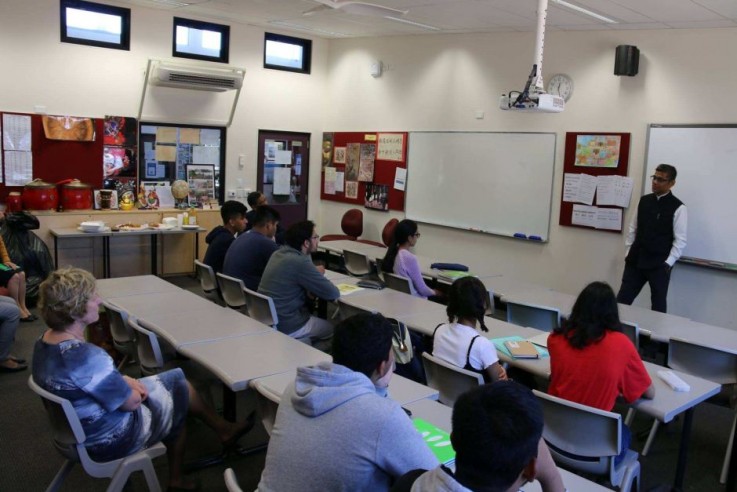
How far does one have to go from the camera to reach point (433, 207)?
8305mm

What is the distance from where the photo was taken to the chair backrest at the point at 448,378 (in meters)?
2.91

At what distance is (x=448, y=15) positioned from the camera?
675 centimetres

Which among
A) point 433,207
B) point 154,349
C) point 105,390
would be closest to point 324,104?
point 433,207

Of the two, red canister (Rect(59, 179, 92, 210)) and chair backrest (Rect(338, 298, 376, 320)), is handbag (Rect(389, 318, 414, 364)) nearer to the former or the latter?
chair backrest (Rect(338, 298, 376, 320))

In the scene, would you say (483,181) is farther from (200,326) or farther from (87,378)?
(87,378)

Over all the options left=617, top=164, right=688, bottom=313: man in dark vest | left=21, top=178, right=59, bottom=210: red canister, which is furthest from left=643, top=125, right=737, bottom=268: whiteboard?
left=21, top=178, right=59, bottom=210: red canister

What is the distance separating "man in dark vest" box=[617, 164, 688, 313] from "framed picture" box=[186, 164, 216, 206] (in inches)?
210

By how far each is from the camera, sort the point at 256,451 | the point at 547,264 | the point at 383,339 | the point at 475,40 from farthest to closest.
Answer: the point at 475,40, the point at 547,264, the point at 256,451, the point at 383,339

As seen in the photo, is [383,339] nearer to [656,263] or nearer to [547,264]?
[656,263]

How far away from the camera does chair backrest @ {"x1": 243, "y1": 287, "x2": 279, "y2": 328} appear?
13.4ft

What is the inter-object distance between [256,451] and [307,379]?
1.91 metres

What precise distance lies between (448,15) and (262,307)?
13.5 feet

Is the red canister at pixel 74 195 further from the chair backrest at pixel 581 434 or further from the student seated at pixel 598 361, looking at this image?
the chair backrest at pixel 581 434

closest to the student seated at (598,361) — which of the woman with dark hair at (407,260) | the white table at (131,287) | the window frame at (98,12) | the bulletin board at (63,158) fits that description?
the woman with dark hair at (407,260)
